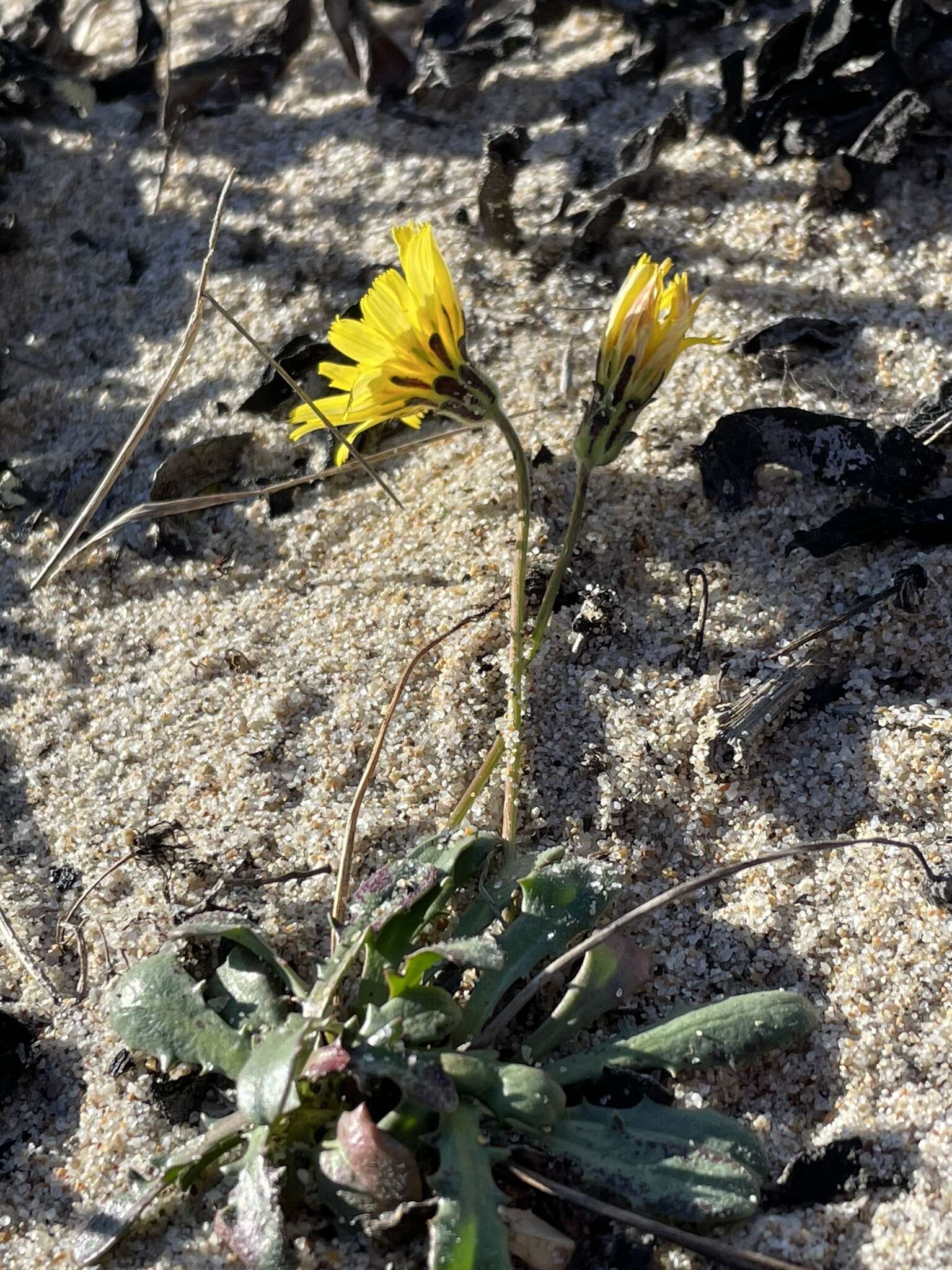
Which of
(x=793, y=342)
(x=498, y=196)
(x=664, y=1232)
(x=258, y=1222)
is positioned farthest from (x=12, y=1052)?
(x=498, y=196)

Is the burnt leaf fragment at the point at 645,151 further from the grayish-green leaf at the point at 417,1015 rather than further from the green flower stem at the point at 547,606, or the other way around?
the grayish-green leaf at the point at 417,1015

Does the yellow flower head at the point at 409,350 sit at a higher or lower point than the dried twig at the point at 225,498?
higher

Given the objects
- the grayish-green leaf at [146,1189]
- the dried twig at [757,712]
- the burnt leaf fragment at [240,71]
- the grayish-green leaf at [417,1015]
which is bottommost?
the dried twig at [757,712]

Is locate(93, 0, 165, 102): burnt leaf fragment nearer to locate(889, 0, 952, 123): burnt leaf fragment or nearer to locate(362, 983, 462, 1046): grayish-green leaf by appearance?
locate(889, 0, 952, 123): burnt leaf fragment

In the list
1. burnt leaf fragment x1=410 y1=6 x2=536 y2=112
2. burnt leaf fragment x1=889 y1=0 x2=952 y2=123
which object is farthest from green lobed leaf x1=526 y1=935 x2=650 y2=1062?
burnt leaf fragment x1=410 y1=6 x2=536 y2=112

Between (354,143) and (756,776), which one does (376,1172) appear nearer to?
(756,776)

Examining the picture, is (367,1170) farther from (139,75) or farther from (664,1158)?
(139,75)

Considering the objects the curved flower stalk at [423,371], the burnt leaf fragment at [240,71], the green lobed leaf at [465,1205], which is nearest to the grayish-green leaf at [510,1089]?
the green lobed leaf at [465,1205]
